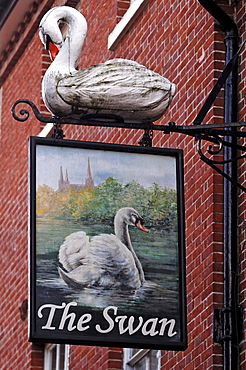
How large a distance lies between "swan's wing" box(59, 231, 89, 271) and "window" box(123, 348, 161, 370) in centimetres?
282

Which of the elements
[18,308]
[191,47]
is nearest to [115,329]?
[191,47]

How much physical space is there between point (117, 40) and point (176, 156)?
184 inches

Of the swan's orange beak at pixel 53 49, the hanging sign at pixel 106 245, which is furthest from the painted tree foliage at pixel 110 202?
the swan's orange beak at pixel 53 49

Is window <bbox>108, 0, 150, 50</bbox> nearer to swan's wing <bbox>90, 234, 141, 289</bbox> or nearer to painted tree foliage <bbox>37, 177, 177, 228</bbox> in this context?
painted tree foliage <bbox>37, 177, 177, 228</bbox>

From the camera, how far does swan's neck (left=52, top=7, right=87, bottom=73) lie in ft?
28.8

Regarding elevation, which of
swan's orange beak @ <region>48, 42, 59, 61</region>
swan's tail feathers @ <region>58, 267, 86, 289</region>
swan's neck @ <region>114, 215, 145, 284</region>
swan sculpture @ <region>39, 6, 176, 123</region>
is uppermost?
swan's orange beak @ <region>48, 42, 59, 61</region>

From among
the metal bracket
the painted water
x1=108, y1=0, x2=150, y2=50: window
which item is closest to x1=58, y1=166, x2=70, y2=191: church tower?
the painted water

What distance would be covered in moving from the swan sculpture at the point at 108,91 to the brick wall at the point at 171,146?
4.39 feet

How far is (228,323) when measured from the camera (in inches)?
365

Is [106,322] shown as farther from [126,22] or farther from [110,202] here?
[126,22]

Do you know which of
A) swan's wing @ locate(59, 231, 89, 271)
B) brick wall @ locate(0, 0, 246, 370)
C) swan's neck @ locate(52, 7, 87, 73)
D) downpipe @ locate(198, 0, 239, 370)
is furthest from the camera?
brick wall @ locate(0, 0, 246, 370)

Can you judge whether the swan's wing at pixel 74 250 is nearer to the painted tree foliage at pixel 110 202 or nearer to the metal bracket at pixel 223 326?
the painted tree foliage at pixel 110 202

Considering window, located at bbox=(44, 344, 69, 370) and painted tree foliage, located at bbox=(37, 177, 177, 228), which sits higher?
window, located at bbox=(44, 344, 69, 370)

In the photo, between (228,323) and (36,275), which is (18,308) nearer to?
(228,323)
